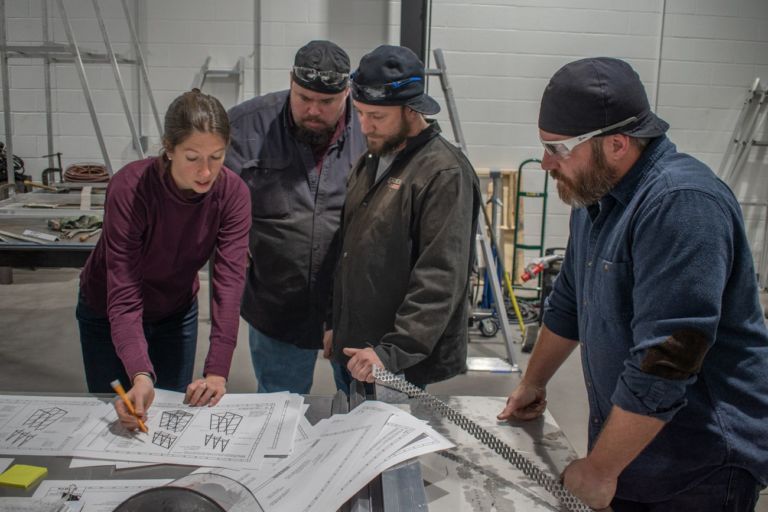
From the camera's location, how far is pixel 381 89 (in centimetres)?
158

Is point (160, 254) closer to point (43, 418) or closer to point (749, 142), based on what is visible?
point (43, 418)

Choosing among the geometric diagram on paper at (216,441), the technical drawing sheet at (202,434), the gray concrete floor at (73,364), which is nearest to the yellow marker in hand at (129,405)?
the technical drawing sheet at (202,434)

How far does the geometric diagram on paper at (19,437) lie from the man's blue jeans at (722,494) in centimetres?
106

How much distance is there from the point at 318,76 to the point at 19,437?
1099 millimetres

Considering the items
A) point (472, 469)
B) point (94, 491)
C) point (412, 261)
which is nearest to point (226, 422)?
point (94, 491)

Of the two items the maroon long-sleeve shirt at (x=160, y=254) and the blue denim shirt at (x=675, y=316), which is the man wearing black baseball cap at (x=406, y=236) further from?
the blue denim shirt at (x=675, y=316)

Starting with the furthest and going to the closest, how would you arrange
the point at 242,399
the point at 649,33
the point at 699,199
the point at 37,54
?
the point at 649,33, the point at 37,54, the point at 242,399, the point at 699,199

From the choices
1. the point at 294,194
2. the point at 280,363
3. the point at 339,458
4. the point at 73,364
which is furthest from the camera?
the point at 73,364

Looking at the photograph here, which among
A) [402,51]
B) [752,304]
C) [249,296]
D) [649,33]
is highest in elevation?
[649,33]

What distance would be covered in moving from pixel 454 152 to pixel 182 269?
69 centimetres

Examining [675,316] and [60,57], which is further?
[60,57]

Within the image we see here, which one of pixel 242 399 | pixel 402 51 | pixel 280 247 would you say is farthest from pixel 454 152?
pixel 242 399

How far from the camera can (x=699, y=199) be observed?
945 millimetres

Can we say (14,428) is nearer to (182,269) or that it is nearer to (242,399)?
(242,399)
